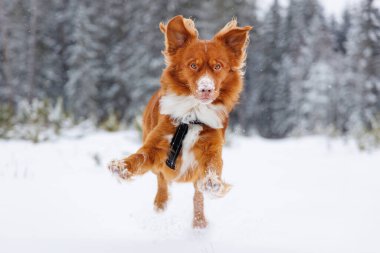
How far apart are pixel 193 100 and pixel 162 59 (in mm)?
26495

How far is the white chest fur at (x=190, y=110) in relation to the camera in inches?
163

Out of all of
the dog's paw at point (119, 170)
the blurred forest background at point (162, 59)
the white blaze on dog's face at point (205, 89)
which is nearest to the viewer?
the dog's paw at point (119, 170)

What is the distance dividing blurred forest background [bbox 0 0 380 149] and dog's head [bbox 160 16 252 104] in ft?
75.8

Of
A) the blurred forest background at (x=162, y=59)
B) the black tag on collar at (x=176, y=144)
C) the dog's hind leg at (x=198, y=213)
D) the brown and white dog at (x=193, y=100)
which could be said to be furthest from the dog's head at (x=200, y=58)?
the blurred forest background at (x=162, y=59)

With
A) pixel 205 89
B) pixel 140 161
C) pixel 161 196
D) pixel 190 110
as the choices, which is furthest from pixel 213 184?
pixel 161 196

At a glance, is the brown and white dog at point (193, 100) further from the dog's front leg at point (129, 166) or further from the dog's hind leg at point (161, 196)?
the dog's hind leg at point (161, 196)

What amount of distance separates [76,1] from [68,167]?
2974 cm

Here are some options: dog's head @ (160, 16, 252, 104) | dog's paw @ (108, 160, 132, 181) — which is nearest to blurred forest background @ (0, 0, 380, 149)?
dog's head @ (160, 16, 252, 104)

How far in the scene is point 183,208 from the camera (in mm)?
5551

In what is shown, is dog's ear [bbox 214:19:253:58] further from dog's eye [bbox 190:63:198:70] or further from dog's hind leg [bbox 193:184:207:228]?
dog's hind leg [bbox 193:184:207:228]

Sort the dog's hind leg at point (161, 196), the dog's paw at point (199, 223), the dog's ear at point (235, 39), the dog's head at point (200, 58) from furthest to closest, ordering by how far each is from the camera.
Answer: the dog's hind leg at point (161, 196) < the dog's paw at point (199, 223) < the dog's ear at point (235, 39) < the dog's head at point (200, 58)

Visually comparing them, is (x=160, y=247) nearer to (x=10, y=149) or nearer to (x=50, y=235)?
(x=50, y=235)

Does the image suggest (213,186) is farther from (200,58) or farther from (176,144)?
(200,58)

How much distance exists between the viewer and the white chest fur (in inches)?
163
